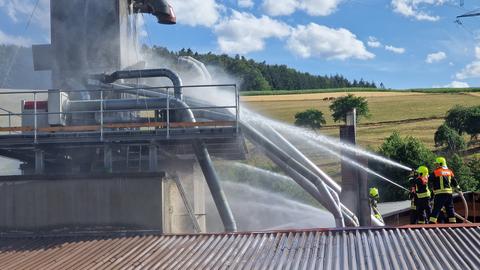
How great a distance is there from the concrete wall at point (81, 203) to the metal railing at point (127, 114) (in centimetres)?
109

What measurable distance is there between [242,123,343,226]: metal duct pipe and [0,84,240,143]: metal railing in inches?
21.8

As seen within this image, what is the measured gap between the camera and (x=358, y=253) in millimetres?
10211

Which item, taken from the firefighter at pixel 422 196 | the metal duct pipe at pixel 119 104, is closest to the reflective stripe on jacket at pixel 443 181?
the firefighter at pixel 422 196

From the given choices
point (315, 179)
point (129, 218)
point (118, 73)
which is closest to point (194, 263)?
point (129, 218)

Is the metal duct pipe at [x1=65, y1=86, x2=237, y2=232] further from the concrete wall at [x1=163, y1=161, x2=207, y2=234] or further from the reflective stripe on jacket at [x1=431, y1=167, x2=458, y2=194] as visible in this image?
the reflective stripe on jacket at [x1=431, y1=167, x2=458, y2=194]

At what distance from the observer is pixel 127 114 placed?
1656 centimetres

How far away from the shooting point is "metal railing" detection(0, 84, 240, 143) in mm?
13539

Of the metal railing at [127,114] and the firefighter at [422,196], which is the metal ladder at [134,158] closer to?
the metal railing at [127,114]

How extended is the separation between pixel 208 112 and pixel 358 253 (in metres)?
6.48

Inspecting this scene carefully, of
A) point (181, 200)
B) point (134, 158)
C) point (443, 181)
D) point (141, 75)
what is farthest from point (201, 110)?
point (443, 181)

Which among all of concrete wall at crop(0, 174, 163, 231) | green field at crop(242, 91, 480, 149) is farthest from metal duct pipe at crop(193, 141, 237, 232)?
green field at crop(242, 91, 480, 149)

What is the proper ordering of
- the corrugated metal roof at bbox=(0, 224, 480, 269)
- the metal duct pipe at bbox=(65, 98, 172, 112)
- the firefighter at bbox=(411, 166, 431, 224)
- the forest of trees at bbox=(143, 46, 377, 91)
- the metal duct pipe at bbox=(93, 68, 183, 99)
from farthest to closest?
the forest of trees at bbox=(143, 46, 377, 91) → the metal duct pipe at bbox=(93, 68, 183, 99) → the metal duct pipe at bbox=(65, 98, 172, 112) → the firefighter at bbox=(411, 166, 431, 224) → the corrugated metal roof at bbox=(0, 224, 480, 269)

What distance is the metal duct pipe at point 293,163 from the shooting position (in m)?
13.2

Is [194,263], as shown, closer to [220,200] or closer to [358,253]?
[358,253]
